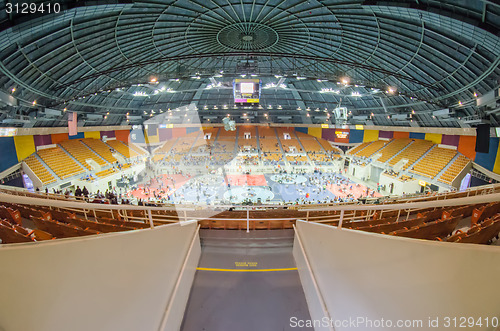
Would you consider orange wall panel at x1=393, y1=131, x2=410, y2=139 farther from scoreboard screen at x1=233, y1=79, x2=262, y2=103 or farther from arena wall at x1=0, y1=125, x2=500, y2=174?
scoreboard screen at x1=233, y1=79, x2=262, y2=103

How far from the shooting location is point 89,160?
27.0 metres

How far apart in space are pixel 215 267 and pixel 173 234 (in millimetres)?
1095

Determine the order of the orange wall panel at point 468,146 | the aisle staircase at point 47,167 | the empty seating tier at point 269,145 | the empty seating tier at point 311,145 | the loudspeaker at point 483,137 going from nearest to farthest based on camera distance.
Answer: the loudspeaker at point 483,137
the aisle staircase at point 47,167
the orange wall panel at point 468,146
the empty seating tier at point 269,145
the empty seating tier at point 311,145

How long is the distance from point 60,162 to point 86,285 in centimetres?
2967

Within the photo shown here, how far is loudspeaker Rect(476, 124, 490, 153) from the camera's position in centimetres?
1770

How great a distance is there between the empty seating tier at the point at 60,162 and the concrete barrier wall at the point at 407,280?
2861cm

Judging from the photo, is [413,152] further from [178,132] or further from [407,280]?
[178,132]

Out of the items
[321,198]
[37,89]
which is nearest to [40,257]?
[37,89]

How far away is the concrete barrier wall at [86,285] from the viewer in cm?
201

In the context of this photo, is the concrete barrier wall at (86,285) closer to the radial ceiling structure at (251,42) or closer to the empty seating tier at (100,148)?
the radial ceiling structure at (251,42)

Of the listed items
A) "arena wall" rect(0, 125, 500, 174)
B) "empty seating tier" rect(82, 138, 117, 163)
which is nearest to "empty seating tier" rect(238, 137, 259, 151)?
"arena wall" rect(0, 125, 500, 174)

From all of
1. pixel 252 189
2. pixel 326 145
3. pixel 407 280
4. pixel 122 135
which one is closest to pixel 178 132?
pixel 122 135

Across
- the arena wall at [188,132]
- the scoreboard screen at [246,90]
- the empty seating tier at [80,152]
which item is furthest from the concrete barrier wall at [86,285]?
the empty seating tier at [80,152]

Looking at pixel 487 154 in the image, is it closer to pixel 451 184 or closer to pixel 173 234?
pixel 451 184
